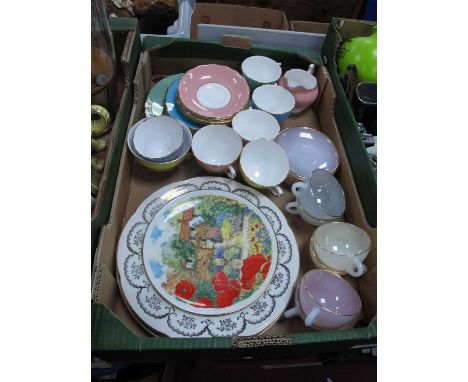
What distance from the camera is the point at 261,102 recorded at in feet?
3.83

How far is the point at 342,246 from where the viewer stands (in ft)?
3.07

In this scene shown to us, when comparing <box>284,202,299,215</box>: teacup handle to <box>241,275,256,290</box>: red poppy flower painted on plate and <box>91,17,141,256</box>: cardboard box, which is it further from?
<box>91,17,141,256</box>: cardboard box

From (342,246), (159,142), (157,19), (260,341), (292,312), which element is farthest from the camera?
(157,19)

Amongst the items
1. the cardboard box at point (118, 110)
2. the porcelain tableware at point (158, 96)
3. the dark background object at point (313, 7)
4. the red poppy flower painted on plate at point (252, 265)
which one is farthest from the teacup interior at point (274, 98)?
the dark background object at point (313, 7)

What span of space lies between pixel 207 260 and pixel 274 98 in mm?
562

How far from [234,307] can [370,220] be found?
0.38 m

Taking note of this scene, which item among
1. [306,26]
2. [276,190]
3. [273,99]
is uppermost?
[306,26]

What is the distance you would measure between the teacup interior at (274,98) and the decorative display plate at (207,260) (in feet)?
0.99

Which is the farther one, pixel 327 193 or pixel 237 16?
pixel 237 16

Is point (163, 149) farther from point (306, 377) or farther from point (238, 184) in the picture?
point (306, 377)

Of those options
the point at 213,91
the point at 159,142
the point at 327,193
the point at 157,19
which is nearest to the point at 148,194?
the point at 159,142

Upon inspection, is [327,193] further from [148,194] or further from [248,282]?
[148,194]

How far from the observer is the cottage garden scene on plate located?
823mm

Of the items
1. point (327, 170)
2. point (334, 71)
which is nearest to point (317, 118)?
point (334, 71)
